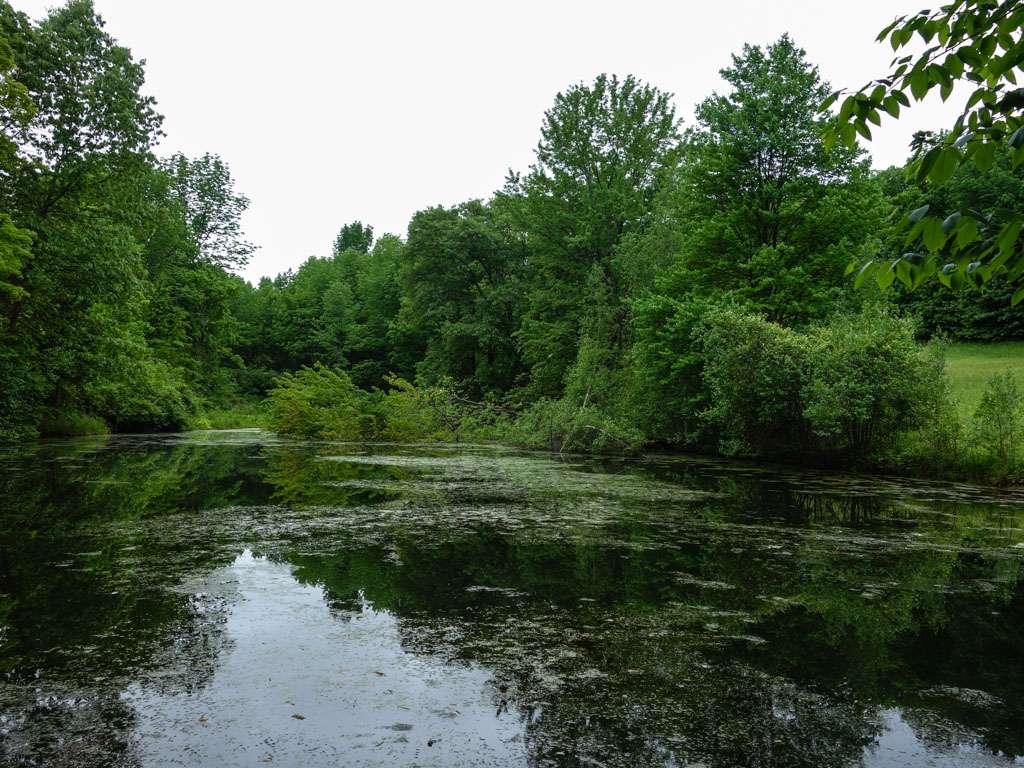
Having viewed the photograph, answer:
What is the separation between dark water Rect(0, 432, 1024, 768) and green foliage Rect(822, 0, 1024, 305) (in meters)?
1.75

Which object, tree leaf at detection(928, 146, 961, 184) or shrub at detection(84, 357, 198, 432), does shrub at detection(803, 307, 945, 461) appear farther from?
shrub at detection(84, 357, 198, 432)

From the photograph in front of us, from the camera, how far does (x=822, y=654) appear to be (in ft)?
11.7

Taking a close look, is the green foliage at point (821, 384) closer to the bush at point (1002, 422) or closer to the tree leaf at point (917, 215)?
the bush at point (1002, 422)

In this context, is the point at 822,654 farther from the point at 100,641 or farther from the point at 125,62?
the point at 125,62

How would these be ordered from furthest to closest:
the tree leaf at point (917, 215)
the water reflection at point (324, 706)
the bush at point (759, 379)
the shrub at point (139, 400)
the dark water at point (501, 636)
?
1. the shrub at point (139, 400)
2. the bush at point (759, 379)
3. the dark water at point (501, 636)
4. the water reflection at point (324, 706)
5. the tree leaf at point (917, 215)

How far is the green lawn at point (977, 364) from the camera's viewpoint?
729 inches

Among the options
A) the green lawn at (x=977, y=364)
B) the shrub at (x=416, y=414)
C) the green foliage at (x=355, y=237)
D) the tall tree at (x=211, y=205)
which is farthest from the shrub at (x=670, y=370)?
the green foliage at (x=355, y=237)

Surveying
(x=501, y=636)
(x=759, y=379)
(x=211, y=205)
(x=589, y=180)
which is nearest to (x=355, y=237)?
(x=211, y=205)

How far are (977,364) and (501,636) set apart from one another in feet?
84.7

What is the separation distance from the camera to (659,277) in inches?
826

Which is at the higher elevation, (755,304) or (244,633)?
(755,304)

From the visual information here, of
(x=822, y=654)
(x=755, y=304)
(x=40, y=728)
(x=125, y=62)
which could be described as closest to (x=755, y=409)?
(x=755, y=304)

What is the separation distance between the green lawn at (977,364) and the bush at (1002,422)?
8.48 feet

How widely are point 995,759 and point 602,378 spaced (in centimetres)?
1839
